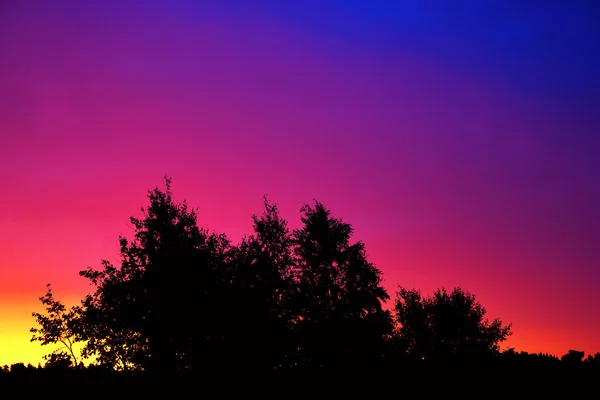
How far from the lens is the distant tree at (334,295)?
48094 mm

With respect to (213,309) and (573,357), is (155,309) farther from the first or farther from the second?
(573,357)

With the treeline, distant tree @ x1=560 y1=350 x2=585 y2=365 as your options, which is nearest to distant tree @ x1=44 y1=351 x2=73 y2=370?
the treeline

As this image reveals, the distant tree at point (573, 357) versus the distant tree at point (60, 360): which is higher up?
the distant tree at point (60, 360)

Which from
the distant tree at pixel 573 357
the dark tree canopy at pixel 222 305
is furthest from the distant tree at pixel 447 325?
the distant tree at pixel 573 357

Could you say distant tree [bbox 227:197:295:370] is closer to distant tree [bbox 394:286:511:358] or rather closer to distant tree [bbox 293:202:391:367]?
distant tree [bbox 293:202:391:367]

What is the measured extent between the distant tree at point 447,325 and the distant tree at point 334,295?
27.9 metres

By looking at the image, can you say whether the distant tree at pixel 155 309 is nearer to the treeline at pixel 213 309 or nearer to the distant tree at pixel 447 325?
the treeline at pixel 213 309

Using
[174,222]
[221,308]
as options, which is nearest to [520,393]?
[221,308]

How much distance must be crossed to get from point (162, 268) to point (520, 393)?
28.0m

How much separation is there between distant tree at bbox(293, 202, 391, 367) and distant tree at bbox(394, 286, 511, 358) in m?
27.9

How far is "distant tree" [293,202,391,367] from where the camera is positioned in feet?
158

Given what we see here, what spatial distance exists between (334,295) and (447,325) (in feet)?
114

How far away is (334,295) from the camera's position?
167 ft

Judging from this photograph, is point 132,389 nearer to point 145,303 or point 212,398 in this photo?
point 212,398
